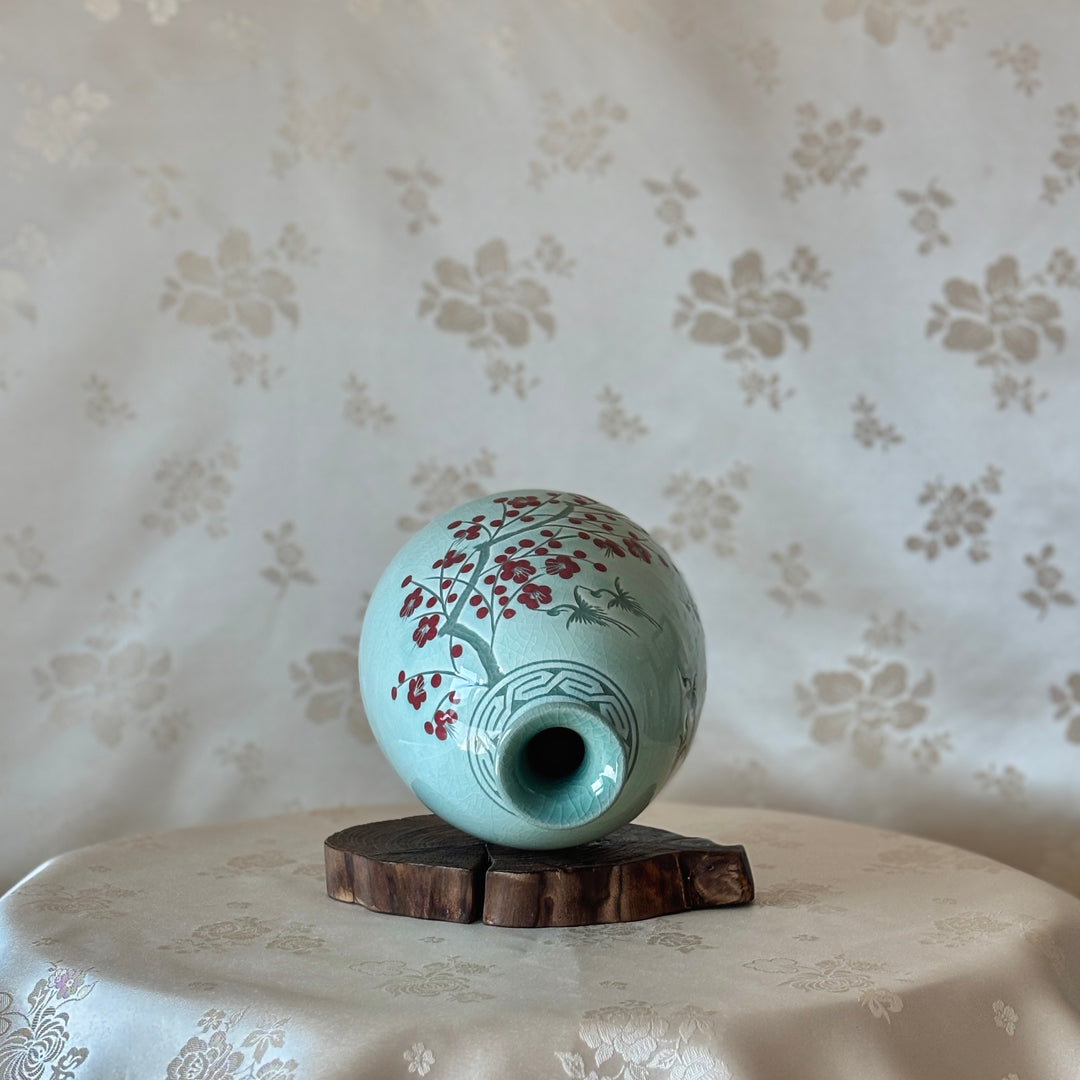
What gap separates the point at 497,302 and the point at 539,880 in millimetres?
962

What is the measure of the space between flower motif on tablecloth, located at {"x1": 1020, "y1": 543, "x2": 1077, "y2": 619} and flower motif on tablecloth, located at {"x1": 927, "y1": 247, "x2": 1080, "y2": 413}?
233 mm

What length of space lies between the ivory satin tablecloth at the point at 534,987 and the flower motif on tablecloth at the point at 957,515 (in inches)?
27.7

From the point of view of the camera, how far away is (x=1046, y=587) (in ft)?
5.32

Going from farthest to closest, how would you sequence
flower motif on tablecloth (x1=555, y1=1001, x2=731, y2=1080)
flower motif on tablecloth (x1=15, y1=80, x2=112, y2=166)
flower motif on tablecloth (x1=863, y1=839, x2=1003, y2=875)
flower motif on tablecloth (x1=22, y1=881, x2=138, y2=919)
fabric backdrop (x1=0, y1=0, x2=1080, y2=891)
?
fabric backdrop (x1=0, y1=0, x2=1080, y2=891), flower motif on tablecloth (x1=15, y1=80, x2=112, y2=166), flower motif on tablecloth (x1=863, y1=839, x2=1003, y2=875), flower motif on tablecloth (x1=22, y1=881, x2=138, y2=919), flower motif on tablecloth (x1=555, y1=1001, x2=731, y2=1080)

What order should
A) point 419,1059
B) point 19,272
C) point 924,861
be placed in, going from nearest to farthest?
point 419,1059 < point 924,861 < point 19,272

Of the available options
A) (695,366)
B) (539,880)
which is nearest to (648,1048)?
(539,880)

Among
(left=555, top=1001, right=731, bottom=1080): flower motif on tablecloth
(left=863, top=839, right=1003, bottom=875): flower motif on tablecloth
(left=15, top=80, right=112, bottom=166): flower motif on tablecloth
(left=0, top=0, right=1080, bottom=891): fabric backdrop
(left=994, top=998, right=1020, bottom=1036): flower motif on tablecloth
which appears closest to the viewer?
(left=555, top=1001, right=731, bottom=1080): flower motif on tablecloth

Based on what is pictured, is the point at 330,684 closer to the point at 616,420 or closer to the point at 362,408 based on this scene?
the point at 362,408

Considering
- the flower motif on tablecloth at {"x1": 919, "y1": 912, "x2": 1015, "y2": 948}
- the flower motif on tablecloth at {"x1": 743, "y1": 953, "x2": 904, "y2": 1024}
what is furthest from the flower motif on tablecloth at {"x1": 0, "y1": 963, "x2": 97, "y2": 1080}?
the flower motif on tablecloth at {"x1": 919, "y1": 912, "x2": 1015, "y2": 948}

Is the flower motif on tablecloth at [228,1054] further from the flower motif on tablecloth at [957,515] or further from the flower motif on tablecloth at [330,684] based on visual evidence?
the flower motif on tablecloth at [957,515]

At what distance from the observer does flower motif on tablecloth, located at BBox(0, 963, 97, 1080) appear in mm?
758

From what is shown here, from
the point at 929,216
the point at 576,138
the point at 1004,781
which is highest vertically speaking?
the point at 576,138

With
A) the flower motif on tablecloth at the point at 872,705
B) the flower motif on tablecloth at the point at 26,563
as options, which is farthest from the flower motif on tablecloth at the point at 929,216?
the flower motif on tablecloth at the point at 26,563

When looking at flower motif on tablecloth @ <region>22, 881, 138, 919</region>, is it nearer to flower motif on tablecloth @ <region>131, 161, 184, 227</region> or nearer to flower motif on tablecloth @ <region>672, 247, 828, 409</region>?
flower motif on tablecloth @ <region>131, 161, 184, 227</region>
